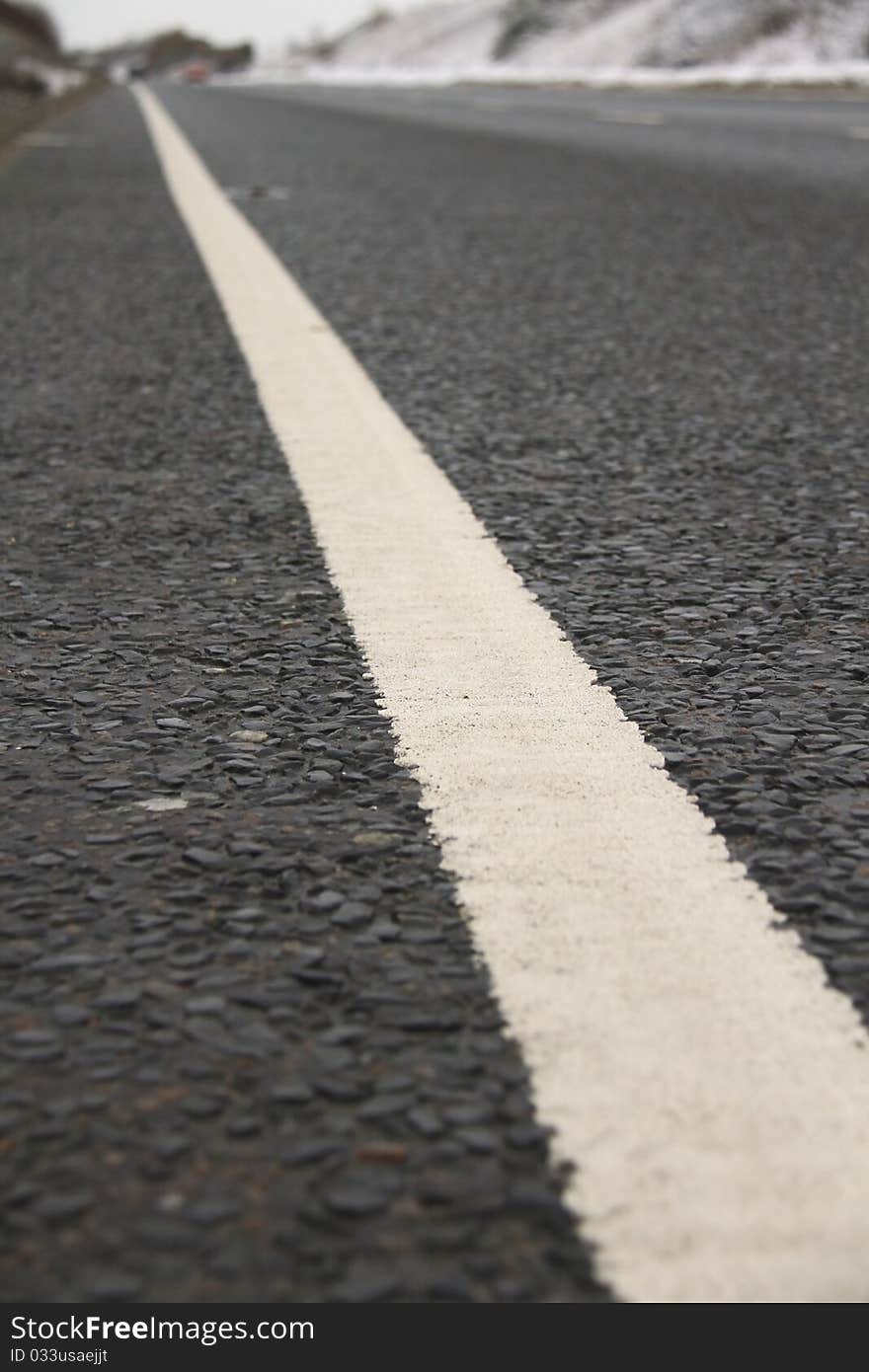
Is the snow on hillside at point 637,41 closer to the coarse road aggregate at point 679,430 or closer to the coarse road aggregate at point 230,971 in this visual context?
the coarse road aggregate at point 679,430

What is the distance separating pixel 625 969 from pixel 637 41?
62.2 meters

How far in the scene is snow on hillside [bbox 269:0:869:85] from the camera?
39719 millimetres

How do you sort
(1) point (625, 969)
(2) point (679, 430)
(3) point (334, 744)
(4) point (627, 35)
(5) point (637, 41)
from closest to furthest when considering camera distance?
(1) point (625, 969) → (3) point (334, 744) → (2) point (679, 430) → (5) point (637, 41) → (4) point (627, 35)

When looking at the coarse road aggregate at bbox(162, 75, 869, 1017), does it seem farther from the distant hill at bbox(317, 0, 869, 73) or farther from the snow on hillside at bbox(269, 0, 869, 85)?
the distant hill at bbox(317, 0, 869, 73)

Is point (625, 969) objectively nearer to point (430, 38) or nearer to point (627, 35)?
point (627, 35)

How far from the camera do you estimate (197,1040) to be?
1239 millimetres

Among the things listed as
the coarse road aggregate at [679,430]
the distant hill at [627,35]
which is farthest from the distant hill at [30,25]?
the coarse road aggregate at [679,430]

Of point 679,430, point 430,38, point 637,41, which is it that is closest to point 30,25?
point 637,41

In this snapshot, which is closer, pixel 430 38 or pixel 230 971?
pixel 230 971

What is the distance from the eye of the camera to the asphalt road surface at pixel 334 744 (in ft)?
3.48

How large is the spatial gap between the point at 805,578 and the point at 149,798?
3.57 ft

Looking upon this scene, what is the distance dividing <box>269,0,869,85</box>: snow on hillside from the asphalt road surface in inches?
937

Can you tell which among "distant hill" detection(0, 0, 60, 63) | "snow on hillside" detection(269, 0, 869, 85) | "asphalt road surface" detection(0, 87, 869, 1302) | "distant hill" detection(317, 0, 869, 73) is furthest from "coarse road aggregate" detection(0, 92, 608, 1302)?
"distant hill" detection(317, 0, 869, 73)

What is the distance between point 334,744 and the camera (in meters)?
1.79
